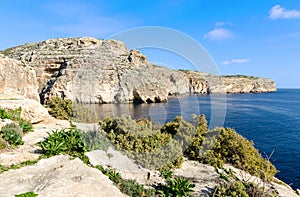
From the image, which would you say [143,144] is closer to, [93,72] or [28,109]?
[28,109]

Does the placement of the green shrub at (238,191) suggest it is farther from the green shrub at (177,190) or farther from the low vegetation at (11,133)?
the low vegetation at (11,133)

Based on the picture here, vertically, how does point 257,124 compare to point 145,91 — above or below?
below

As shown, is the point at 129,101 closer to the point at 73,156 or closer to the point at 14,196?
the point at 73,156

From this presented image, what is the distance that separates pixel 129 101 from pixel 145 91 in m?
5.52

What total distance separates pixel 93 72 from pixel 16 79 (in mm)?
24759

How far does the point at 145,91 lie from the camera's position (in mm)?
59750

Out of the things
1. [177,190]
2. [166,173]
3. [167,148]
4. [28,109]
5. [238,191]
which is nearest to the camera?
[177,190]

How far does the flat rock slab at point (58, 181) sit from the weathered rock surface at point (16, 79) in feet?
54.6

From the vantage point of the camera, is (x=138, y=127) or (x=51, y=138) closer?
(x=51, y=138)

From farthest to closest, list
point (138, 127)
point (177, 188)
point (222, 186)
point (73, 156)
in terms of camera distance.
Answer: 1. point (138, 127)
2. point (73, 156)
3. point (222, 186)
4. point (177, 188)

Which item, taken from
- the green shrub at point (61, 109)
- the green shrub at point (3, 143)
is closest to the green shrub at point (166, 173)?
the green shrub at point (3, 143)

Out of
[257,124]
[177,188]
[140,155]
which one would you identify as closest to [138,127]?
[140,155]

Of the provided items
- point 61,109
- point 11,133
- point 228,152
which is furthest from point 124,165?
point 61,109

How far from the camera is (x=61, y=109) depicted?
68.0 feet
